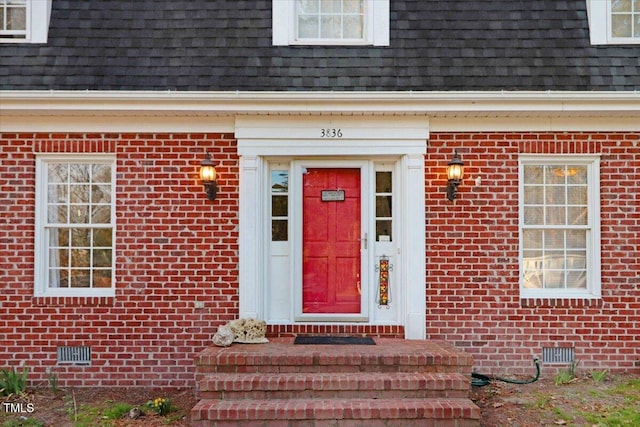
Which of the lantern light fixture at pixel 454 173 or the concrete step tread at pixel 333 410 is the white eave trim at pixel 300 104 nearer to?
the lantern light fixture at pixel 454 173

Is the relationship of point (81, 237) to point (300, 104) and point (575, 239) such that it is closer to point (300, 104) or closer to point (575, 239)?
point (300, 104)

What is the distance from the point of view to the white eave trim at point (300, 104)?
5.92 m

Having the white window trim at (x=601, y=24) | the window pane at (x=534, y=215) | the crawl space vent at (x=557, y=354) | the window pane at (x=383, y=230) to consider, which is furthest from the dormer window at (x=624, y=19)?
the crawl space vent at (x=557, y=354)

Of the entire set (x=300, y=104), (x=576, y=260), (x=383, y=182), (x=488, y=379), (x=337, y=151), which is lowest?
(x=488, y=379)

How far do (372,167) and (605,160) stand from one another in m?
2.83

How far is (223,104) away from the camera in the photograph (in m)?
6.00

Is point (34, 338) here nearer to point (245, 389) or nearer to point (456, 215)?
point (245, 389)

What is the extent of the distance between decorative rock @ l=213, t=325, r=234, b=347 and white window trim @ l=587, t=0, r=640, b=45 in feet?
18.4

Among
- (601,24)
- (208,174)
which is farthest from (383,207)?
(601,24)

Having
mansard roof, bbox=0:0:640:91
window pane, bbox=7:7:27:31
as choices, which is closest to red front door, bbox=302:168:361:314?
mansard roof, bbox=0:0:640:91

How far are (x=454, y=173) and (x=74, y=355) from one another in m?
5.03

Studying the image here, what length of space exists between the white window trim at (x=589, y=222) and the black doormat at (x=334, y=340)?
2.00 metres

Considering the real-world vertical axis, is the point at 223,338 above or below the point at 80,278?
below

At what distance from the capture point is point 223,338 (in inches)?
224
